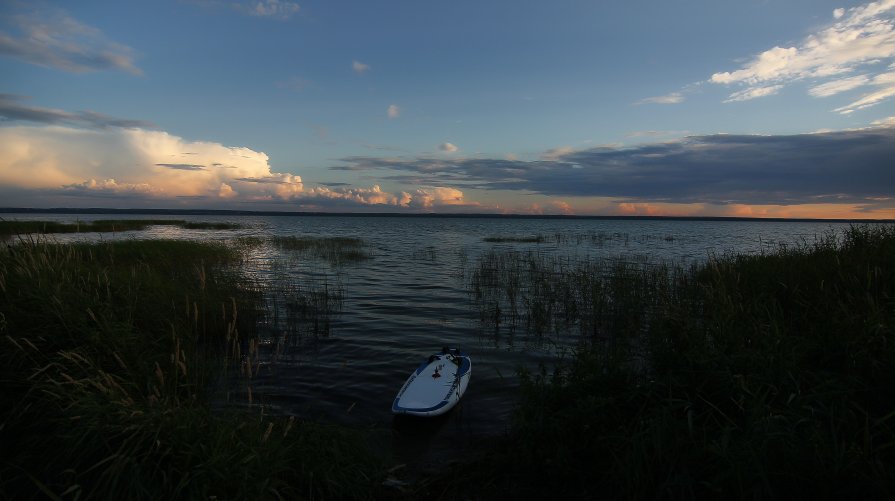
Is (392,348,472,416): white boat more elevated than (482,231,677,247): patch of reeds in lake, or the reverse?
(482,231,677,247): patch of reeds in lake

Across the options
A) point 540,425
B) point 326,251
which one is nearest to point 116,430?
point 540,425

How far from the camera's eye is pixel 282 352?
1227 cm

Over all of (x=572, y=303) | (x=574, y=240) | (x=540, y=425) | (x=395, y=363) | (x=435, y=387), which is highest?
(x=540, y=425)

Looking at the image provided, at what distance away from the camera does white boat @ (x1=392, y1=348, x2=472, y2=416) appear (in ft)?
26.7

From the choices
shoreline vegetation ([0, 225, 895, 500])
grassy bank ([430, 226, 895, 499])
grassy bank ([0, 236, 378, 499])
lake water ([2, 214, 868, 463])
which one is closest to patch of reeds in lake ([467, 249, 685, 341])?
lake water ([2, 214, 868, 463])

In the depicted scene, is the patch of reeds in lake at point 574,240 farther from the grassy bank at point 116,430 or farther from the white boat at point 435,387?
the grassy bank at point 116,430

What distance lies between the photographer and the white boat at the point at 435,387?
814 cm

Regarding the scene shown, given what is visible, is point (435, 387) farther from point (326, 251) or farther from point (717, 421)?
point (326, 251)

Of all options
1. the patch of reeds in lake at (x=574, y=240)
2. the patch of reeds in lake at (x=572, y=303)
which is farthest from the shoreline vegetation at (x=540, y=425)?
the patch of reeds in lake at (x=574, y=240)

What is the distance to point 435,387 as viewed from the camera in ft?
29.4

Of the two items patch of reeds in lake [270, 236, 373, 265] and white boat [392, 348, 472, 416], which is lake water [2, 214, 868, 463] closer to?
white boat [392, 348, 472, 416]

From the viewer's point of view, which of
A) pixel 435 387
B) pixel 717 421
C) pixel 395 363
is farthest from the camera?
pixel 395 363

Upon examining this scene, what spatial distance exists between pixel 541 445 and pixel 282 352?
28.9 ft

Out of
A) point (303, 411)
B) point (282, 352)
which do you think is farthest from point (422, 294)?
point (303, 411)
